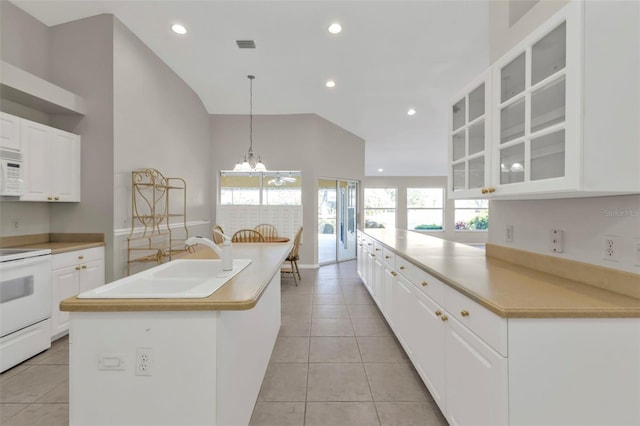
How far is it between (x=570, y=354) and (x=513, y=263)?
1.01 m

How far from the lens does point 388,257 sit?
2.93 meters

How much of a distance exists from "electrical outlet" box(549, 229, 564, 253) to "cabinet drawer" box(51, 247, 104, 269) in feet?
12.7

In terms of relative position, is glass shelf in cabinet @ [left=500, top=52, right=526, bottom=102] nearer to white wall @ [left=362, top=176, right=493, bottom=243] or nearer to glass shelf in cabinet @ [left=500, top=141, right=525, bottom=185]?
glass shelf in cabinet @ [left=500, top=141, right=525, bottom=185]

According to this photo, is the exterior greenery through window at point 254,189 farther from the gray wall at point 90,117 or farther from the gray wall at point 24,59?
the gray wall at point 24,59

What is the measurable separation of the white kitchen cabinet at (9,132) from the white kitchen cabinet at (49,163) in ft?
0.17

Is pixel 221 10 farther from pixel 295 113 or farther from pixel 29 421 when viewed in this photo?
pixel 29 421

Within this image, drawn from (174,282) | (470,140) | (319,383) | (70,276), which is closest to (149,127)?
(70,276)

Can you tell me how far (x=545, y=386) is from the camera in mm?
1103

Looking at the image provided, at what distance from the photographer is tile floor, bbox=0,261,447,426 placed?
5.82ft

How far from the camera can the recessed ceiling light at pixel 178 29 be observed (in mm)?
3475

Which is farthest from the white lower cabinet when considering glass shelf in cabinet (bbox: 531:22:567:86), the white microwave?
the white microwave

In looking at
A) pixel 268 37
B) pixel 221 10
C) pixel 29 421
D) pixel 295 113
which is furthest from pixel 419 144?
pixel 29 421

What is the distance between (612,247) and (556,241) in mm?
314

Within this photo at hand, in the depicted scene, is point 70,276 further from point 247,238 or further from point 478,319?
point 478,319
